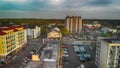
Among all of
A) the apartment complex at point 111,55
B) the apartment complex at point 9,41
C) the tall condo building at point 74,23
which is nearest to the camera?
the apartment complex at point 111,55

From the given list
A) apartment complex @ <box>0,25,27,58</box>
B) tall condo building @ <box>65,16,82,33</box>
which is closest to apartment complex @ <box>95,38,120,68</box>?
apartment complex @ <box>0,25,27,58</box>

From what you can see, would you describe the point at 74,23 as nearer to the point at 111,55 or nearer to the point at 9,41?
the point at 9,41

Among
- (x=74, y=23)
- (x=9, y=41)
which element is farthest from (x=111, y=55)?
(x=74, y=23)

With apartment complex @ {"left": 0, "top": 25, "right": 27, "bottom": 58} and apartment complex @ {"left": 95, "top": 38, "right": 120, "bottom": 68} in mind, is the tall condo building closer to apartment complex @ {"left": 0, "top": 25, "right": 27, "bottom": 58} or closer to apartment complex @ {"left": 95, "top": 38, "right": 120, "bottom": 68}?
apartment complex @ {"left": 0, "top": 25, "right": 27, "bottom": 58}

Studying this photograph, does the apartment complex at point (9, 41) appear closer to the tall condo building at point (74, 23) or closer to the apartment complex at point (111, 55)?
the apartment complex at point (111, 55)

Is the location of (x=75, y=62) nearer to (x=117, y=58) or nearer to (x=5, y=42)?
(x=117, y=58)

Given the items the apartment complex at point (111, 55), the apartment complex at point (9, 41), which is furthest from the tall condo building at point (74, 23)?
the apartment complex at point (111, 55)

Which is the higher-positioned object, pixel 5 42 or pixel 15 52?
pixel 5 42

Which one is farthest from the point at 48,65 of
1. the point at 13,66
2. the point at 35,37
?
the point at 35,37
